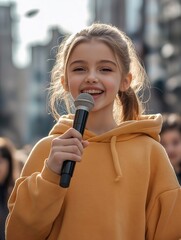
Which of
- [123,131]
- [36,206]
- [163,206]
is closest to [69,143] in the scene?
[36,206]

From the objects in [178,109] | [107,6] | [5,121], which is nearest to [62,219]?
[178,109]

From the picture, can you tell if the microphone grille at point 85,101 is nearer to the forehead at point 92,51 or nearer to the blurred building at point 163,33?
the forehead at point 92,51

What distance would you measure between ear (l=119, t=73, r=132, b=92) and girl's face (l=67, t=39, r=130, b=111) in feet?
0.36

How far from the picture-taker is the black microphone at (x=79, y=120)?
310 cm

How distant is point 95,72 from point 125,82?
10.1 inches

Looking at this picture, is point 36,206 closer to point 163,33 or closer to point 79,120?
point 79,120

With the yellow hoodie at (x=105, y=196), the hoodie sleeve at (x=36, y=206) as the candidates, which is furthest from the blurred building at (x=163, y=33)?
the hoodie sleeve at (x=36, y=206)

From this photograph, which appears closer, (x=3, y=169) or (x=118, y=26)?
(x=3, y=169)

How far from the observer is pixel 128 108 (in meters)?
3.85

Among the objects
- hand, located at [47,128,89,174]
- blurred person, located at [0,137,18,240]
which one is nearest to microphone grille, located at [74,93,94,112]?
hand, located at [47,128,89,174]

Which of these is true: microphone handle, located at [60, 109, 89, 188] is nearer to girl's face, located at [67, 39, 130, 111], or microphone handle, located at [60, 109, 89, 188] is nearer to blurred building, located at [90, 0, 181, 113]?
girl's face, located at [67, 39, 130, 111]

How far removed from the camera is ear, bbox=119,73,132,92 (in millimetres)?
3771

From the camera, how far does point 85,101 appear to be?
3.31 m

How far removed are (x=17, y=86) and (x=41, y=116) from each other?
14.6 feet
